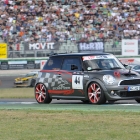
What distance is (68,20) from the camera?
3966cm

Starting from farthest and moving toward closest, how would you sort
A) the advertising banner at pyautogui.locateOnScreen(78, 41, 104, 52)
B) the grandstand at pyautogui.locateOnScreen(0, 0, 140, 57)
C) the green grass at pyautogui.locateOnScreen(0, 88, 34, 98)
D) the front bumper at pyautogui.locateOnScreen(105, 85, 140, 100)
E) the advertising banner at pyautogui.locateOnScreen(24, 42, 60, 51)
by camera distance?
the grandstand at pyautogui.locateOnScreen(0, 0, 140, 57) < the advertising banner at pyautogui.locateOnScreen(78, 41, 104, 52) < the advertising banner at pyautogui.locateOnScreen(24, 42, 60, 51) < the green grass at pyautogui.locateOnScreen(0, 88, 34, 98) < the front bumper at pyautogui.locateOnScreen(105, 85, 140, 100)

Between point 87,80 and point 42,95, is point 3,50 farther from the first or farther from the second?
point 87,80

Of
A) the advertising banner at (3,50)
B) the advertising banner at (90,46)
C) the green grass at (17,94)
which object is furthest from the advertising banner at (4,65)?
the green grass at (17,94)

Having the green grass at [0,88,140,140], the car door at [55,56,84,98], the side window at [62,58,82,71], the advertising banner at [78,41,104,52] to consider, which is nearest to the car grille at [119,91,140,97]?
the car door at [55,56,84,98]

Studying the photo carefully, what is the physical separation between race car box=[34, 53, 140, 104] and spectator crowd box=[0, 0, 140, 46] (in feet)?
66.8

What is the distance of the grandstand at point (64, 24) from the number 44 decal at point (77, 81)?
20157mm

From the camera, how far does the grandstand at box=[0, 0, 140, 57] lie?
119 feet

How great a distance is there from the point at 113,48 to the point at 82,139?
28.7 metres

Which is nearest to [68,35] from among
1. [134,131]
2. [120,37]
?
[120,37]

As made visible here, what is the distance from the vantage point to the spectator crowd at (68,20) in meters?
37.9

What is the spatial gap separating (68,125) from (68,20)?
30294 millimetres

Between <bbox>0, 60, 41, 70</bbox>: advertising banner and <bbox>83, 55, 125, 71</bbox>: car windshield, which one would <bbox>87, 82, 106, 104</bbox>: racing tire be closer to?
<bbox>83, 55, 125, 71</bbox>: car windshield

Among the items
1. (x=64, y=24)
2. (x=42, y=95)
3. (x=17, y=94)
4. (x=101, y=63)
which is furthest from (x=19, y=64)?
(x=101, y=63)

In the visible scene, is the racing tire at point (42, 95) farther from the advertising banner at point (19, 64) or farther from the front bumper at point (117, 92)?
the advertising banner at point (19, 64)
